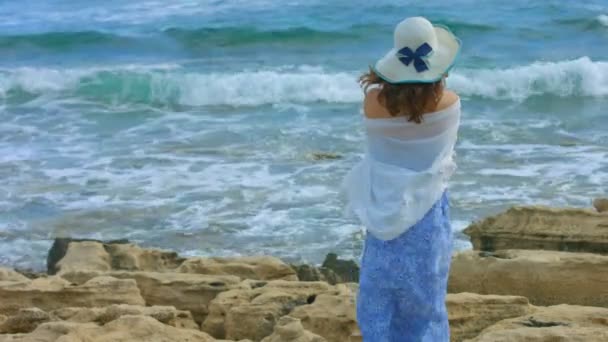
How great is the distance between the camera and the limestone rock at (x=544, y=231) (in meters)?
6.16

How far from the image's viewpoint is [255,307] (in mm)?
5070

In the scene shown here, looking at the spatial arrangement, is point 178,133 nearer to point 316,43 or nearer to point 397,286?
point 316,43

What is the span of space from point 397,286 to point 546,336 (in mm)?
1005

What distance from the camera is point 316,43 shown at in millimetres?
19250

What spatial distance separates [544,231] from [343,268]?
4.31 ft

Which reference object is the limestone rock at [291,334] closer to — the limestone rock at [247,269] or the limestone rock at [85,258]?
the limestone rock at [247,269]

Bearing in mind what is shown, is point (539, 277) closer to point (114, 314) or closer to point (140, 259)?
point (114, 314)

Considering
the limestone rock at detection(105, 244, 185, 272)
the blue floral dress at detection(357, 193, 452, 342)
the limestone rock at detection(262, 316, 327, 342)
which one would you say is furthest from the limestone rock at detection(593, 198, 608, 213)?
the blue floral dress at detection(357, 193, 452, 342)

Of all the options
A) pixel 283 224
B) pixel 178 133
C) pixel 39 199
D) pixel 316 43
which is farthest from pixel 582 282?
pixel 316 43

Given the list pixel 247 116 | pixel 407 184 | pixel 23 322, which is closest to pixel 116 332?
pixel 23 322

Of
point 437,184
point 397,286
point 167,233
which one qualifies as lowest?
point 167,233

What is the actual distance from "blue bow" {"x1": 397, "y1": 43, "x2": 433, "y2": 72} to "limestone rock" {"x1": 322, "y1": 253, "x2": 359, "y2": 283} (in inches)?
136

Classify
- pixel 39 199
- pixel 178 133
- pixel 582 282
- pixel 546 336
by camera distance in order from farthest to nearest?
pixel 178 133
pixel 39 199
pixel 582 282
pixel 546 336

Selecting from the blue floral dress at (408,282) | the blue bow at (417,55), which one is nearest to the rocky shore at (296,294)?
the blue floral dress at (408,282)
